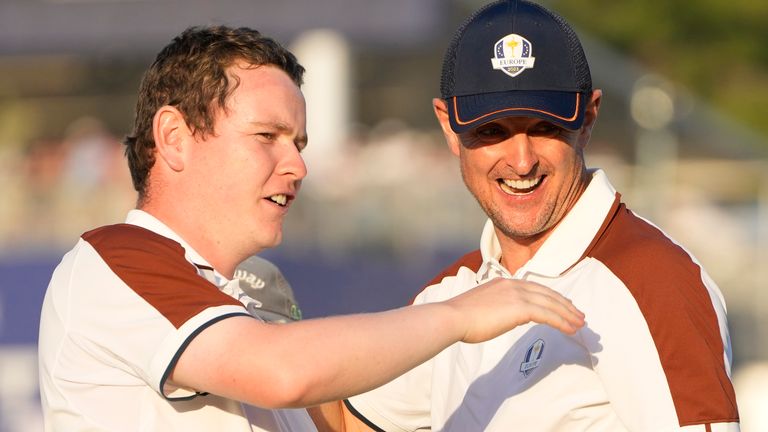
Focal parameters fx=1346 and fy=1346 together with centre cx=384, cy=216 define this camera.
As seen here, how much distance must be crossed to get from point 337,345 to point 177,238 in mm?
651

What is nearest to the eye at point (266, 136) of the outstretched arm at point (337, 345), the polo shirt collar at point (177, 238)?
the polo shirt collar at point (177, 238)

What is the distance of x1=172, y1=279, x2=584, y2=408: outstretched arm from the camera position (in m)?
2.90

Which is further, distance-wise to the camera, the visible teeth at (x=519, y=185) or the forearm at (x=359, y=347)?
the visible teeth at (x=519, y=185)

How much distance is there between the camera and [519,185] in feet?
12.5

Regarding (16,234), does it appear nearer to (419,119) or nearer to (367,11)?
(367,11)

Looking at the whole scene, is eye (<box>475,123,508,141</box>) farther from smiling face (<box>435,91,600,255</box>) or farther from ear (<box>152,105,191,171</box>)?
ear (<box>152,105,191,171</box>)

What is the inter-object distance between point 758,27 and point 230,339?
81.2 feet

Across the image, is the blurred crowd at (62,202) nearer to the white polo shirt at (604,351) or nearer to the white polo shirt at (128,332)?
the white polo shirt at (604,351)

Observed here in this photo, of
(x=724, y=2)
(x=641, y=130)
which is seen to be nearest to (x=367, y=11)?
(x=641, y=130)

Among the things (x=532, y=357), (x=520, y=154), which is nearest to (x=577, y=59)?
(x=520, y=154)

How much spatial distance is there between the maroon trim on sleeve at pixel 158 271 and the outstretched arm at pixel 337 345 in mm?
100

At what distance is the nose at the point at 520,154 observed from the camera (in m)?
3.74

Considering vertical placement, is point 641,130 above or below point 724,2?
below

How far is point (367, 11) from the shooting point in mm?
17016
